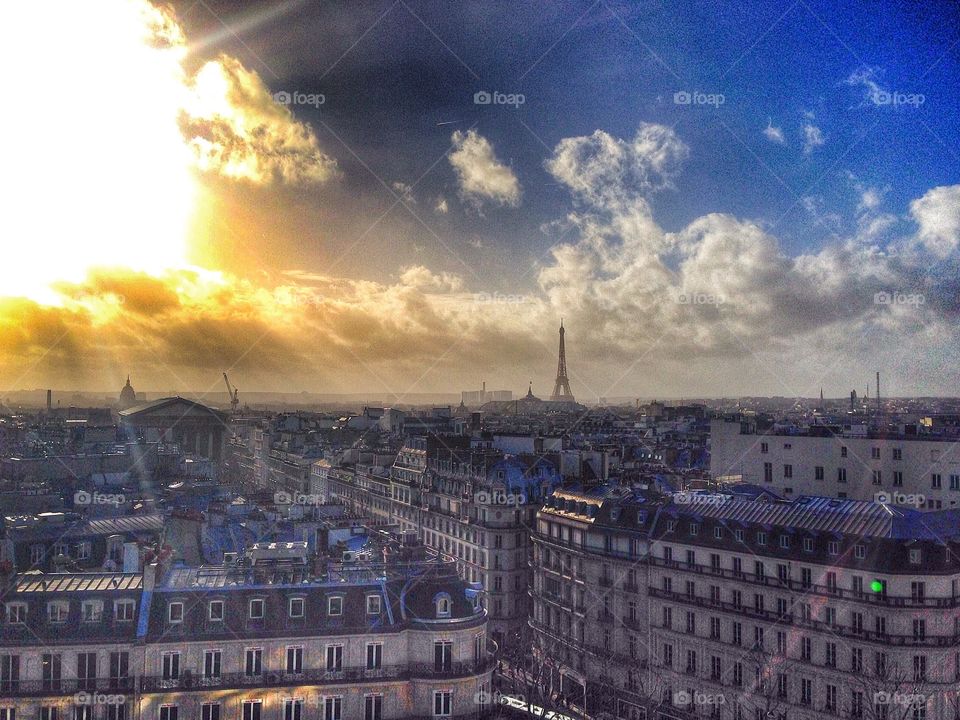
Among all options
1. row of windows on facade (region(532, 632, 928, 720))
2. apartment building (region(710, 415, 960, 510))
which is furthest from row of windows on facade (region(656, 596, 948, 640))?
apartment building (region(710, 415, 960, 510))

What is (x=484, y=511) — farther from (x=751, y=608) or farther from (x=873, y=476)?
(x=873, y=476)

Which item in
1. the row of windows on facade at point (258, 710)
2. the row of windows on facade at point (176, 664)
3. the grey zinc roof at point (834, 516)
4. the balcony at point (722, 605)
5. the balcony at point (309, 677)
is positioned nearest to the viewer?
the row of windows on facade at point (176, 664)

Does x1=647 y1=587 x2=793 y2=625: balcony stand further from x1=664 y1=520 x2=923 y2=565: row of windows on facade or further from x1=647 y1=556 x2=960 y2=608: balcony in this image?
x1=664 y1=520 x2=923 y2=565: row of windows on facade

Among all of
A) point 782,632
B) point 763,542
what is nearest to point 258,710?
point 782,632

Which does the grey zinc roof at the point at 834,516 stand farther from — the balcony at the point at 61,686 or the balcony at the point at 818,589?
the balcony at the point at 61,686

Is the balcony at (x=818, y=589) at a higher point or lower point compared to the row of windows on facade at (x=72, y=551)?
lower

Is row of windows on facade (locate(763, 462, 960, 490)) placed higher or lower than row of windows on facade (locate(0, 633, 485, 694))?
higher

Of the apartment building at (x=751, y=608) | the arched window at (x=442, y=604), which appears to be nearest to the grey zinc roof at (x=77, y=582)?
the arched window at (x=442, y=604)
